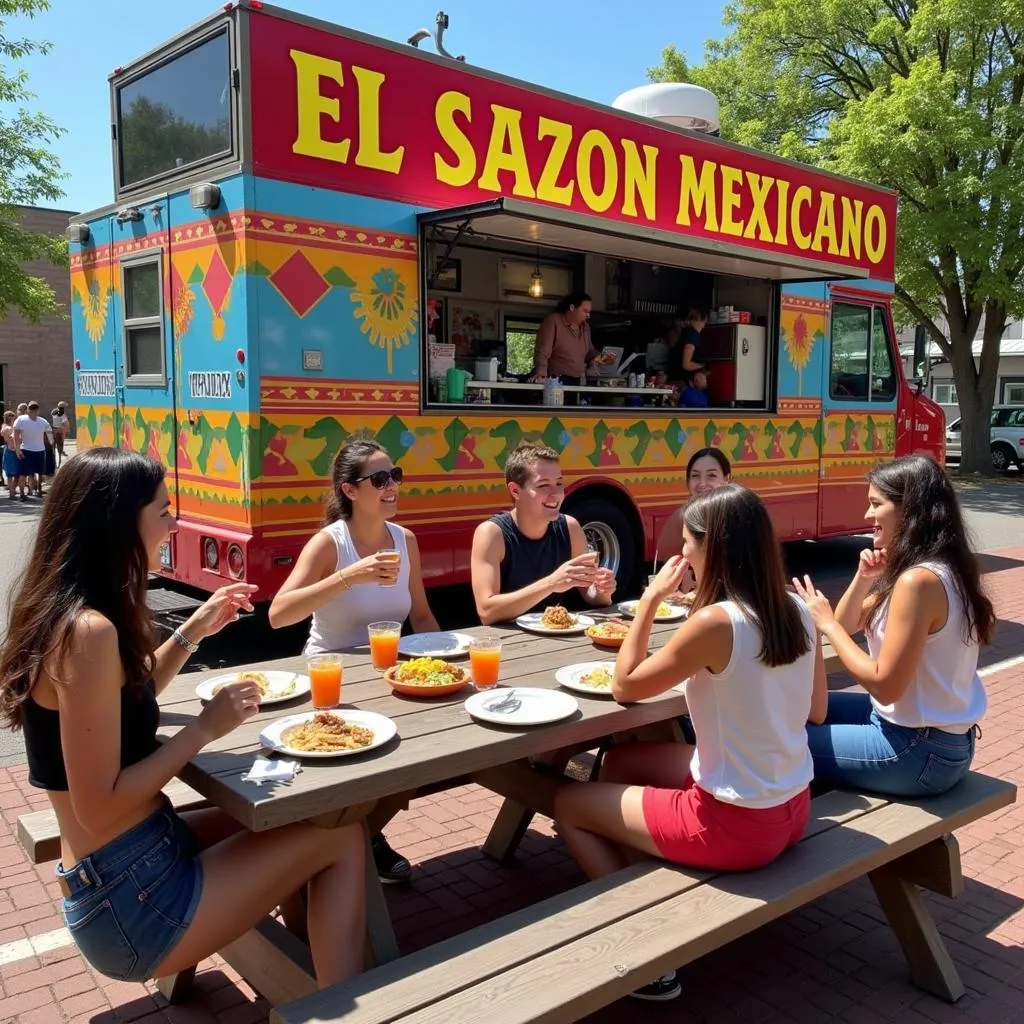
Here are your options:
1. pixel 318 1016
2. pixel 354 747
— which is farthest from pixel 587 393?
pixel 318 1016

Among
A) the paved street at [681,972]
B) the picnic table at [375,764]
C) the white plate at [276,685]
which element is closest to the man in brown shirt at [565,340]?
the paved street at [681,972]

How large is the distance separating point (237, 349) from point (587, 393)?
373 cm

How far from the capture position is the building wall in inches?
1104

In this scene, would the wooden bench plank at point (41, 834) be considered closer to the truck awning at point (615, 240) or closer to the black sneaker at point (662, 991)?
the black sneaker at point (662, 991)

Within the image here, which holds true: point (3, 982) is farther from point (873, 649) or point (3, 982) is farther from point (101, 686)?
point (873, 649)

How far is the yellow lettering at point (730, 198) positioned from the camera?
7.65 meters

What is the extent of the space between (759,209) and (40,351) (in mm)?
26622

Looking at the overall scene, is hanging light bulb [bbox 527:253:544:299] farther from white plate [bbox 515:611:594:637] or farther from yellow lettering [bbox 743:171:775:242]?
white plate [bbox 515:611:594:637]

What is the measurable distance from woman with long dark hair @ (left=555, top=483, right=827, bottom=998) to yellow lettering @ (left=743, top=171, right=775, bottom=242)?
5899 millimetres

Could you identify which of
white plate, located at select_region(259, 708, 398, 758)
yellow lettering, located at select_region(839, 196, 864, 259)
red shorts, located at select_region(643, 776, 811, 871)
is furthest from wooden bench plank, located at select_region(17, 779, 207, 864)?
yellow lettering, located at select_region(839, 196, 864, 259)

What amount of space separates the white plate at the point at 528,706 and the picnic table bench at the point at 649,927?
46 cm

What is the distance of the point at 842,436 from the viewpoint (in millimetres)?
9094

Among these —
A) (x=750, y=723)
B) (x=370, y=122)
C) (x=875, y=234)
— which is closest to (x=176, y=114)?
(x=370, y=122)

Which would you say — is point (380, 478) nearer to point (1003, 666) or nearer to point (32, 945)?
point (32, 945)
